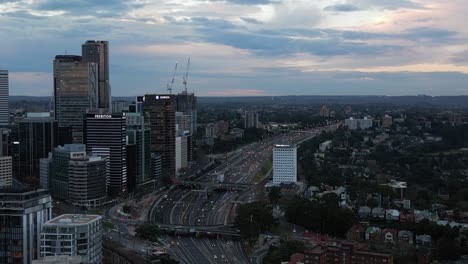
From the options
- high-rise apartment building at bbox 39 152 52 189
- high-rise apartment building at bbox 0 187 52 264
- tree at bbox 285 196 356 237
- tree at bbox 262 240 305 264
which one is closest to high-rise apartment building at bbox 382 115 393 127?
high-rise apartment building at bbox 39 152 52 189

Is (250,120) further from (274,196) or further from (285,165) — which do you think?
(274,196)

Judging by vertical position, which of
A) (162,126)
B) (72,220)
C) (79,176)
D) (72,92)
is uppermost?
(72,92)

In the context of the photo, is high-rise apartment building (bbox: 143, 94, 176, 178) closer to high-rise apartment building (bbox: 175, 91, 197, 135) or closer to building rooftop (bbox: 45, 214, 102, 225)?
high-rise apartment building (bbox: 175, 91, 197, 135)

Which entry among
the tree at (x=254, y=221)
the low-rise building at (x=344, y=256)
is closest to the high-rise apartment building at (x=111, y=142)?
the tree at (x=254, y=221)

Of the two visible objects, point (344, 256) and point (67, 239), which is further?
point (344, 256)

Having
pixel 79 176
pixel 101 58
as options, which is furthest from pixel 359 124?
pixel 79 176

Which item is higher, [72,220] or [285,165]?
[72,220]

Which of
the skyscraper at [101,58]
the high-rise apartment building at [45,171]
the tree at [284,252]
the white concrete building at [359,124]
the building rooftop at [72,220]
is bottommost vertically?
the tree at [284,252]

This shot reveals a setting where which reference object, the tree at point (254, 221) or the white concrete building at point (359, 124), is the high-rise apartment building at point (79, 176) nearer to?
the tree at point (254, 221)
